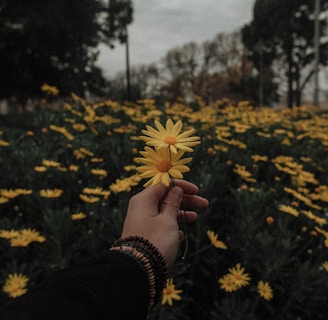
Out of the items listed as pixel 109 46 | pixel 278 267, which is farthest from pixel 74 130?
pixel 109 46

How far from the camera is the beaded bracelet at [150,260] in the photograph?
37.1 inches

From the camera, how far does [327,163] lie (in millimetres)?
3572

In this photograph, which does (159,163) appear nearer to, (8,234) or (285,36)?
(8,234)

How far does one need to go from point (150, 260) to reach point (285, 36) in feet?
97.3

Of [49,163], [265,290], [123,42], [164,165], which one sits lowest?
[265,290]

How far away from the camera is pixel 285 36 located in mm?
27594

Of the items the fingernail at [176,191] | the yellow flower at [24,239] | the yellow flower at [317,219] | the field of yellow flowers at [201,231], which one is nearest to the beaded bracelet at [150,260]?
the fingernail at [176,191]

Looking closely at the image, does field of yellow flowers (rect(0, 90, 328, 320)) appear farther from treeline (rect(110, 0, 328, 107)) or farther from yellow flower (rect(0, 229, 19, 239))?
treeline (rect(110, 0, 328, 107))

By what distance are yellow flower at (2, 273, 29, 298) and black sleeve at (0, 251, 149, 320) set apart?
108cm

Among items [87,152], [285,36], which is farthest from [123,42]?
[87,152]

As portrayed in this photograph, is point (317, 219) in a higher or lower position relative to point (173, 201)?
lower

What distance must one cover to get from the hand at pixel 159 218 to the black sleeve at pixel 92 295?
93 mm

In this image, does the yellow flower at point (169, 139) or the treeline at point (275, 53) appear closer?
the yellow flower at point (169, 139)

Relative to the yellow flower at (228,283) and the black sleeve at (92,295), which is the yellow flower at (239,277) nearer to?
the yellow flower at (228,283)
